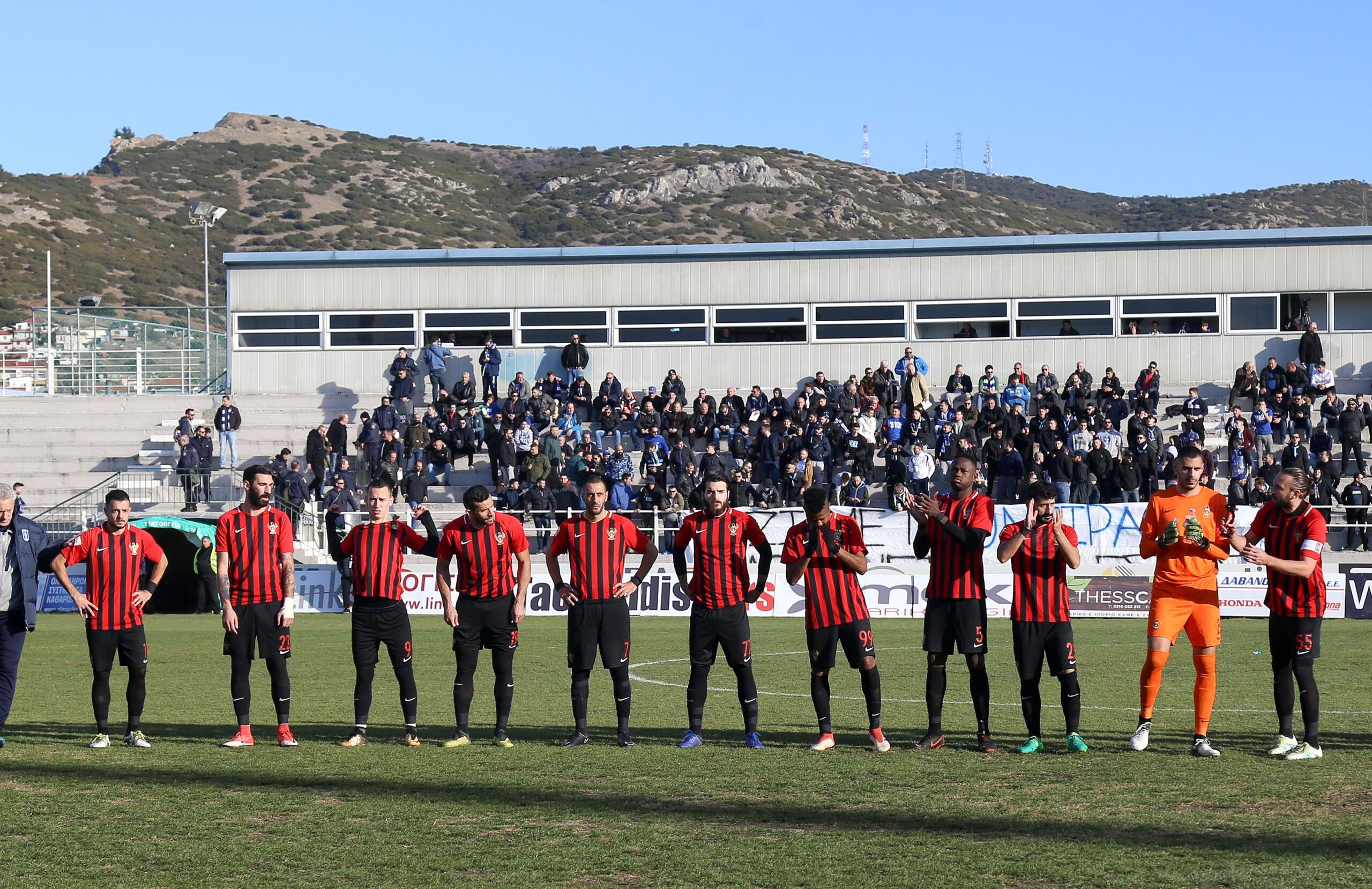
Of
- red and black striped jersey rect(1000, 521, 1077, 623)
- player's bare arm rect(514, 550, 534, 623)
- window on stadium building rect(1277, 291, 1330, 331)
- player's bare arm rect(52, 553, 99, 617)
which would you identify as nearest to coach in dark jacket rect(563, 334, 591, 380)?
window on stadium building rect(1277, 291, 1330, 331)

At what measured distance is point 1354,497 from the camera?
28000 millimetres

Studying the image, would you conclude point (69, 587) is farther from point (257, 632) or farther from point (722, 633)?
point (722, 633)

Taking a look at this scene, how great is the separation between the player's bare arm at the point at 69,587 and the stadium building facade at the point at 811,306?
94.2ft

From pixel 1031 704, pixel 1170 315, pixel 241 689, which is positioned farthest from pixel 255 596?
pixel 1170 315

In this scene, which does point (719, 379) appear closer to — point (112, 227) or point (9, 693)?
point (9, 693)

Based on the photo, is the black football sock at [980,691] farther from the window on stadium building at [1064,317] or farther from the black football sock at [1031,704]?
the window on stadium building at [1064,317]

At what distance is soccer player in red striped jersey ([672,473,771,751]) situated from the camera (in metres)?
10.8

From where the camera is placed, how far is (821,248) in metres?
39.8

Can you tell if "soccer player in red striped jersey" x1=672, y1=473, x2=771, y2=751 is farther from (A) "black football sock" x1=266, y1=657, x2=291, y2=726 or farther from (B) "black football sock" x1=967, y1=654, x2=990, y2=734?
(A) "black football sock" x1=266, y1=657, x2=291, y2=726

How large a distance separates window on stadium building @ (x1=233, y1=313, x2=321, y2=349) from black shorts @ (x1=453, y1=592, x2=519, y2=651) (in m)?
31.4

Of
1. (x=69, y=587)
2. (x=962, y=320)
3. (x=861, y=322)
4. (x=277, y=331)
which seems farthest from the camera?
(x=277, y=331)

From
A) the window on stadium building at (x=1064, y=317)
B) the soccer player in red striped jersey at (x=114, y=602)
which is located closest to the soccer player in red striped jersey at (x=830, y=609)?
the soccer player in red striped jersey at (x=114, y=602)

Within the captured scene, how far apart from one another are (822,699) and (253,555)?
14.3 ft

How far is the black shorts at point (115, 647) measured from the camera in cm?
1110
